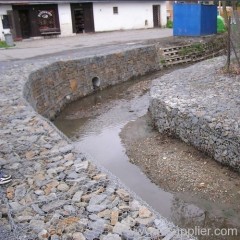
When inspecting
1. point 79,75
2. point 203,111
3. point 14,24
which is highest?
point 14,24

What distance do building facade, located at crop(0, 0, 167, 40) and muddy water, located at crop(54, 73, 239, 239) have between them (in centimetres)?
1228

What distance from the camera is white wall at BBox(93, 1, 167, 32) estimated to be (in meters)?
30.3

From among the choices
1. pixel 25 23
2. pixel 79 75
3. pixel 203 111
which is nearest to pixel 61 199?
pixel 203 111

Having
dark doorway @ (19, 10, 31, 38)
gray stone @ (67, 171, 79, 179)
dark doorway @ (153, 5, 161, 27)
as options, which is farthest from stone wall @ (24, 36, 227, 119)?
dark doorway @ (153, 5, 161, 27)

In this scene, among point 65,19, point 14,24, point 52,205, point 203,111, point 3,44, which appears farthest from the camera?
point 65,19

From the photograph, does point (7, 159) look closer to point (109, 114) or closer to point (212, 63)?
point (109, 114)

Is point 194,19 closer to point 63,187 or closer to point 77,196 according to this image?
point 63,187

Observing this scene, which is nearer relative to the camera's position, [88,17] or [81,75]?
[81,75]

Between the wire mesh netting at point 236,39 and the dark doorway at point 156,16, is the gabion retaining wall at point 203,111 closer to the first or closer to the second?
the wire mesh netting at point 236,39

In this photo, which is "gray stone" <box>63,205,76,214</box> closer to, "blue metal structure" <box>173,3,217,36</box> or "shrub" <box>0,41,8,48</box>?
"shrub" <box>0,41,8,48</box>

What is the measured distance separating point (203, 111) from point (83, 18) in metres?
22.2

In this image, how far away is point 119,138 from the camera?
11.5 meters

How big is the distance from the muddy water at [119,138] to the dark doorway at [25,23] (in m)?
12.6

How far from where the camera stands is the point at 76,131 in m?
12.5
